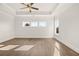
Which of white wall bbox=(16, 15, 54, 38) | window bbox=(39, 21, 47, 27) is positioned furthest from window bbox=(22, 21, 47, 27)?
white wall bbox=(16, 15, 54, 38)

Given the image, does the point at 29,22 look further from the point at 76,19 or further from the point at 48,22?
the point at 76,19

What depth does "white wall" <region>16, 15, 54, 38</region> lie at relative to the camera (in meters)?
10.2

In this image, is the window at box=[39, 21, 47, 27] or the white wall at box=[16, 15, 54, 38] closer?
the white wall at box=[16, 15, 54, 38]

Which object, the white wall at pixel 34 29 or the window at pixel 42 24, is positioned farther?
the window at pixel 42 24

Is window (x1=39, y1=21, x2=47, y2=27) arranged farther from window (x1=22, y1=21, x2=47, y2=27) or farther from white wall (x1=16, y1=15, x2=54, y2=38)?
white wall (x1=16, y1=15, x2=54, y2=38)

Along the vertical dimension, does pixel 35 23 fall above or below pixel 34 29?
above

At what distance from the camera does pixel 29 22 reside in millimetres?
10305

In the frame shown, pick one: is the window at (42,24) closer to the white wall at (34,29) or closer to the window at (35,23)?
the window at (35,23)

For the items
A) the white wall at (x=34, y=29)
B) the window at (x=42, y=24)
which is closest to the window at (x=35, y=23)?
the window at (x=42, y=24)

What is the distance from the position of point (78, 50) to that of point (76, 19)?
1065 millimetres

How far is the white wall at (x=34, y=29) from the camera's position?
10.2m

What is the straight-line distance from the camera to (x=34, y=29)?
10258 mm

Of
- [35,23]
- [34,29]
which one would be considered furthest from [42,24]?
[34,29]

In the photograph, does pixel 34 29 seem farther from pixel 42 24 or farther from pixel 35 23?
pixel 42 24
